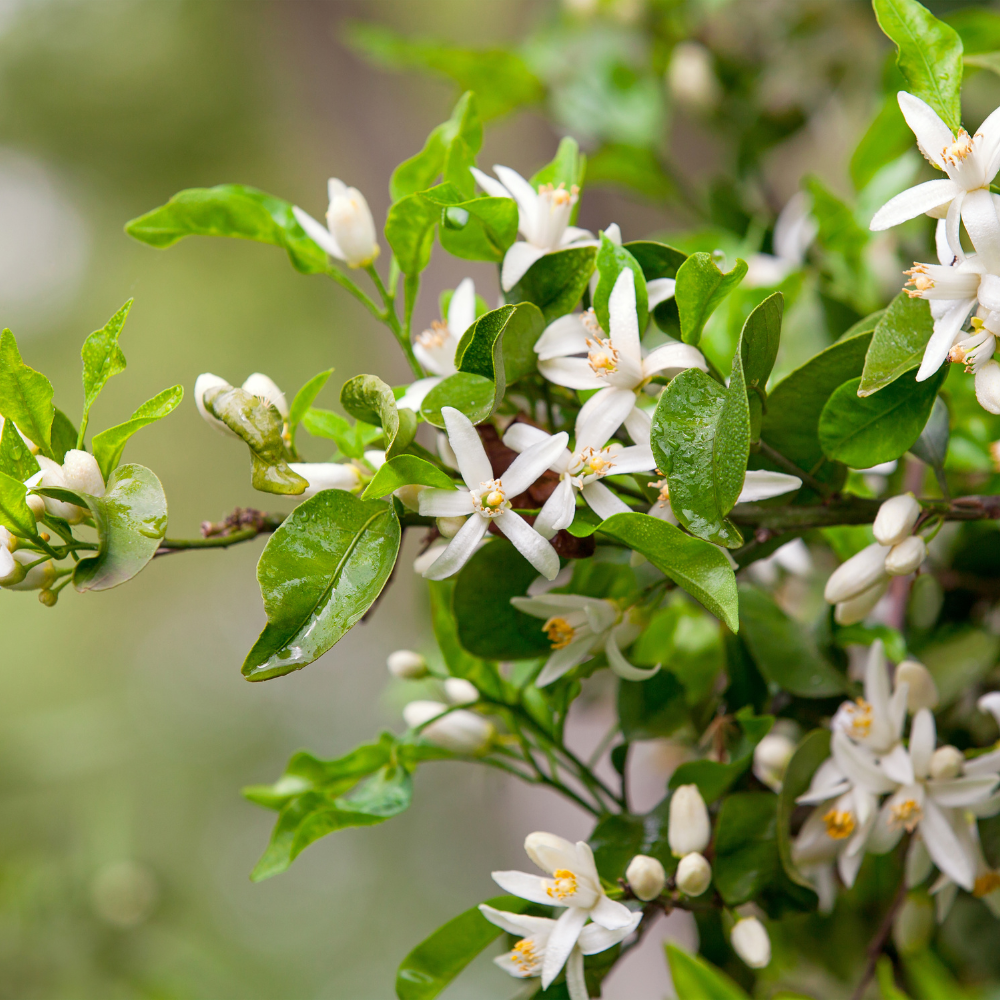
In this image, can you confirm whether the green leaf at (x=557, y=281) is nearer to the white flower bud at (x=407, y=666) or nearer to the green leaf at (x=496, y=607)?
the green leaf at (x=496, y=607)

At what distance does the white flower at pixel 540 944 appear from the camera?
1.19ft

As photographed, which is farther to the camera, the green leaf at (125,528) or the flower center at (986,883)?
the flower center at (986,883)

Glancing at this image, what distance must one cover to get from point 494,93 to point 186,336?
90 centimetres

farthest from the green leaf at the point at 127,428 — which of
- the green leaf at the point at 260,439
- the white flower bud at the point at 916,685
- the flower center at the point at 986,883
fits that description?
the flower center at the point at 986,883

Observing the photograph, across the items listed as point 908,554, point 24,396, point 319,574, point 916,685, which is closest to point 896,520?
point 908,554

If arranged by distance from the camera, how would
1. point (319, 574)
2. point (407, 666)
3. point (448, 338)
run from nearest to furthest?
point (319, 574), point (448, 338), point (407, 666)

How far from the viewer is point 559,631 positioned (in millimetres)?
375

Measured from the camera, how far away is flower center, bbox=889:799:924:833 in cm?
40

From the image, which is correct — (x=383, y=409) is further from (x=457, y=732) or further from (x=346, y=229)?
(x=457, y=732)

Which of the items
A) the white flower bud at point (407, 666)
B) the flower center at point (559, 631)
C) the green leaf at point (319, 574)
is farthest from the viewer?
the white flower bud at point (407, 666)

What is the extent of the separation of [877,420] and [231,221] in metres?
0.30

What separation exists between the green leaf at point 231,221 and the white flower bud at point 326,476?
10cm

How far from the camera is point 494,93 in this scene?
83cm

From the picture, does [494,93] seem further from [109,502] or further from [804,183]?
[109,502]
